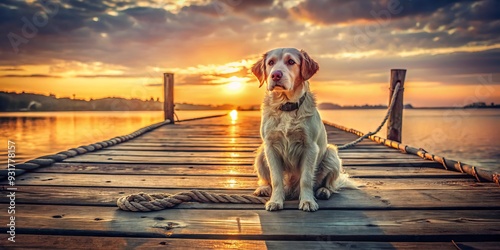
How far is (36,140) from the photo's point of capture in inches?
639

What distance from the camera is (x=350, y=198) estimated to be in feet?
8.97

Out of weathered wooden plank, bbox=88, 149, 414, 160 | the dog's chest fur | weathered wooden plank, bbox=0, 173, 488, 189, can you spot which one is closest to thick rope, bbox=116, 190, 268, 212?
the dog's chest fur

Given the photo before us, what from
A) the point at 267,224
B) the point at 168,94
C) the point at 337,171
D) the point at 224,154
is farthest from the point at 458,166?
the point at 168,94

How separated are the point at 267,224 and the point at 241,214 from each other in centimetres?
26

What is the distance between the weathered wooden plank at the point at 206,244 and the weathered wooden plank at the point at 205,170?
1.73 meters

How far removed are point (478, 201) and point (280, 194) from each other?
1523 millimetres

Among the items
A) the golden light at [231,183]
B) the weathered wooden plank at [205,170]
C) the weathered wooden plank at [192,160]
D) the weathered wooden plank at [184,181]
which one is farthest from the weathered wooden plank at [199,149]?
the golden light at [231,183]

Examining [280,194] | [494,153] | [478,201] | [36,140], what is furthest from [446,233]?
[36,140]

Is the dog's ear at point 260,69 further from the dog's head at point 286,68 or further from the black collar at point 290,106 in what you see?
the black collar at point 290,106

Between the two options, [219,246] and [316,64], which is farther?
[316,64]

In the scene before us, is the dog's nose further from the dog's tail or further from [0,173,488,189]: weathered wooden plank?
[0,173,488,189]: weathered wooden plank

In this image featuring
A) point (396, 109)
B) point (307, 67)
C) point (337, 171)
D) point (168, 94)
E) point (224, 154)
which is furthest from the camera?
point (168, 94)

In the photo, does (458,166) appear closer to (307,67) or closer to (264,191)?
(307,67)

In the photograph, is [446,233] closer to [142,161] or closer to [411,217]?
[411,217]
